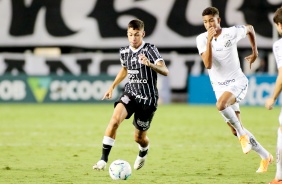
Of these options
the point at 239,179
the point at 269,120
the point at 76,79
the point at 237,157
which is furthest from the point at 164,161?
the point at 76,79

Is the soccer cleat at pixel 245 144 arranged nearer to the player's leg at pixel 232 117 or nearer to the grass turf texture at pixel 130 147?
the player's leg at pixel 232 117

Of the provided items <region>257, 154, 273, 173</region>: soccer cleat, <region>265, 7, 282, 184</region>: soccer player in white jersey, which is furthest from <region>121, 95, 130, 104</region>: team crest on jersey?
<region>265, 7, 282, 184</region>: soccer player in white jersey

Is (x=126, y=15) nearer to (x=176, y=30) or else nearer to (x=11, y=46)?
(x=176, y=30)

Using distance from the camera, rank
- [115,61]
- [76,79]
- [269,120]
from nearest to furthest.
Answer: [269,120] < [76,79] < [115,61]

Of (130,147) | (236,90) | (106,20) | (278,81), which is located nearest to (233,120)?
(236,90)

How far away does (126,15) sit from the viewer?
27.2 meters

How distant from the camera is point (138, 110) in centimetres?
912

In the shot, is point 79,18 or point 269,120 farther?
point 79,18

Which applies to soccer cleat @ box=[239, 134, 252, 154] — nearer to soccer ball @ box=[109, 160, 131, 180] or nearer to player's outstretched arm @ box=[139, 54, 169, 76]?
player's outstretched arm @ box=[139, 54, 169, 76]

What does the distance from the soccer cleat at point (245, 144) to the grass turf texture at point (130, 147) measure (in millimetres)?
291

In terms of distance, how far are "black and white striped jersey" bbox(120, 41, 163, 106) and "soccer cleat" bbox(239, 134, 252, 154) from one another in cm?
119

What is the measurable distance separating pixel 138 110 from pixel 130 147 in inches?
126

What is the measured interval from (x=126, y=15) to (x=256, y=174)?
1882 centimetres

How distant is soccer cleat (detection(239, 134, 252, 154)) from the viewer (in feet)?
29.7
